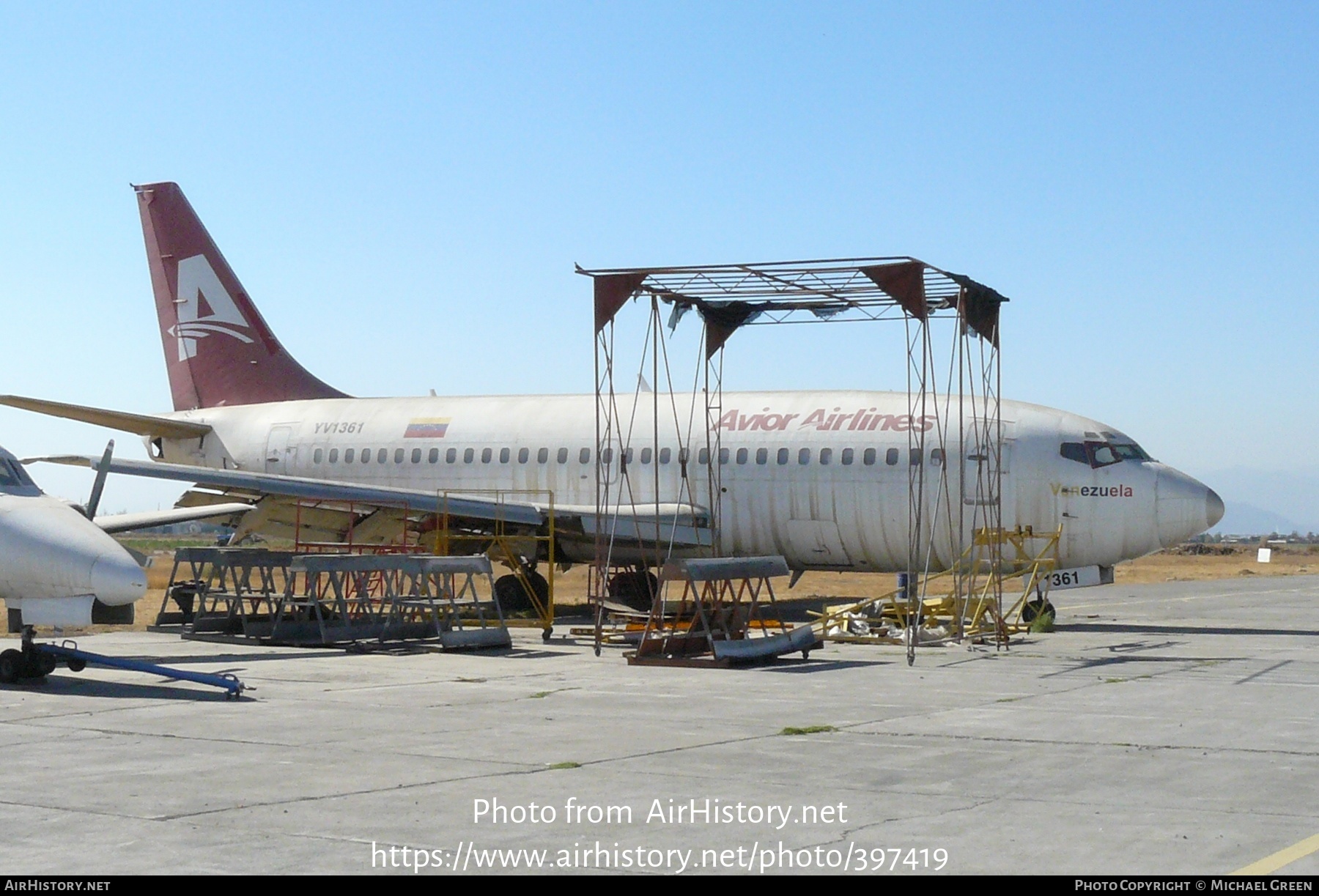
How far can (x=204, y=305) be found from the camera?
112ft

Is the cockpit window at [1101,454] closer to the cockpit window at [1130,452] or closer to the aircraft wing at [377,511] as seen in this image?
the cockpit window at [1130,452]

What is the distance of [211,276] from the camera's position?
112 ft

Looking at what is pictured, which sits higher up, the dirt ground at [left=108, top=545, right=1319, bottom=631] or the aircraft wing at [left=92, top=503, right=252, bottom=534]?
the aircraft wing at [left=92, top=503, right=252, bottom=534]

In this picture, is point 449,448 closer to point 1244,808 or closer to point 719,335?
point 719,335

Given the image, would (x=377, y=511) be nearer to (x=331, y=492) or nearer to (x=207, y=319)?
(x=331, y=492)

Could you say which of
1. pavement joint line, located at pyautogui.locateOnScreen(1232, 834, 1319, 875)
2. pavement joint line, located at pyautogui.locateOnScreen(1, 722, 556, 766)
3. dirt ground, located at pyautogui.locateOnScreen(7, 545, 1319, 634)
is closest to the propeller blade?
dirt ground, located at pyautogui.locateOnScreen(7, 545, 1319, 634)

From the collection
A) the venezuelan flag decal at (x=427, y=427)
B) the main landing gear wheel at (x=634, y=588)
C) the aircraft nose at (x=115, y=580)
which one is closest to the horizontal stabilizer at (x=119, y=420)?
the venezuelan flag decal at (x=427, y=427)

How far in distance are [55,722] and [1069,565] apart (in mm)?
16982

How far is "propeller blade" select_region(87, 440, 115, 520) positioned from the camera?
17203 mm

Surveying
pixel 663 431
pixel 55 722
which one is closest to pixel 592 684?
pixel 55 722

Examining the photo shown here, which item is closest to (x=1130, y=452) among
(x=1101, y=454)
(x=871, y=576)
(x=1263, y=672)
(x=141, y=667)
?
(x=1101, y=454)

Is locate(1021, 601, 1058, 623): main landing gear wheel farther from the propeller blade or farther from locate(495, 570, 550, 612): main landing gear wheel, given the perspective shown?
the propeller blade

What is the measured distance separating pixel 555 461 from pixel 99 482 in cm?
1204

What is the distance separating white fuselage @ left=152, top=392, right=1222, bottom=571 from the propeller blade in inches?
374
